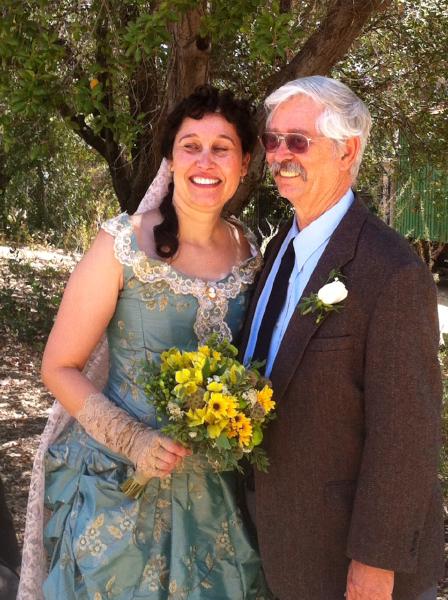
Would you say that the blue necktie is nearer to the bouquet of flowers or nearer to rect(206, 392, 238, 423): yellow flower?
the bouquet of flowers

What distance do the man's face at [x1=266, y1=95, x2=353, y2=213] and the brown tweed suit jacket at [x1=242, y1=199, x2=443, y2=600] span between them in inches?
3.8

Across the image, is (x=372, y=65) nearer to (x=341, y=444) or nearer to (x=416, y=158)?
(x=416, y=158)

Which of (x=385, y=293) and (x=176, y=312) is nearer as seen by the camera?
(x=385, y=293)

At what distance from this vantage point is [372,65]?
7.28 meters

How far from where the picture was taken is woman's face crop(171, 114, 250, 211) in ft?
8.85

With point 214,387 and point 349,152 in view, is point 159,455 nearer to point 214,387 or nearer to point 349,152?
point 214,387

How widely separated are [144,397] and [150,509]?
0.34 m

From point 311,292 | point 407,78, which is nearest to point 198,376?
point 311,292

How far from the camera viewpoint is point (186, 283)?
269 cm

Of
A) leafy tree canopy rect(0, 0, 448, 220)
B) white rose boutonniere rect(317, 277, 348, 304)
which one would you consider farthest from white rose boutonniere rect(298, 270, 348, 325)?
leafy tree canopy rect(0, 0, 448, 220)

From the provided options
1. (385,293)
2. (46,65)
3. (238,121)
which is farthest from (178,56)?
(385,293)

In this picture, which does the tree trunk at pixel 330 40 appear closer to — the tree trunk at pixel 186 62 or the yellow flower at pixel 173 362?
the tree trunk at pixel 186 62

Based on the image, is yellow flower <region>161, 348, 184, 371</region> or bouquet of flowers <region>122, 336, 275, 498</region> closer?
bouquet of flowers <region>122, 336, 275, 498</region>

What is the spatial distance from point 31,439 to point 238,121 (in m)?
4.66
